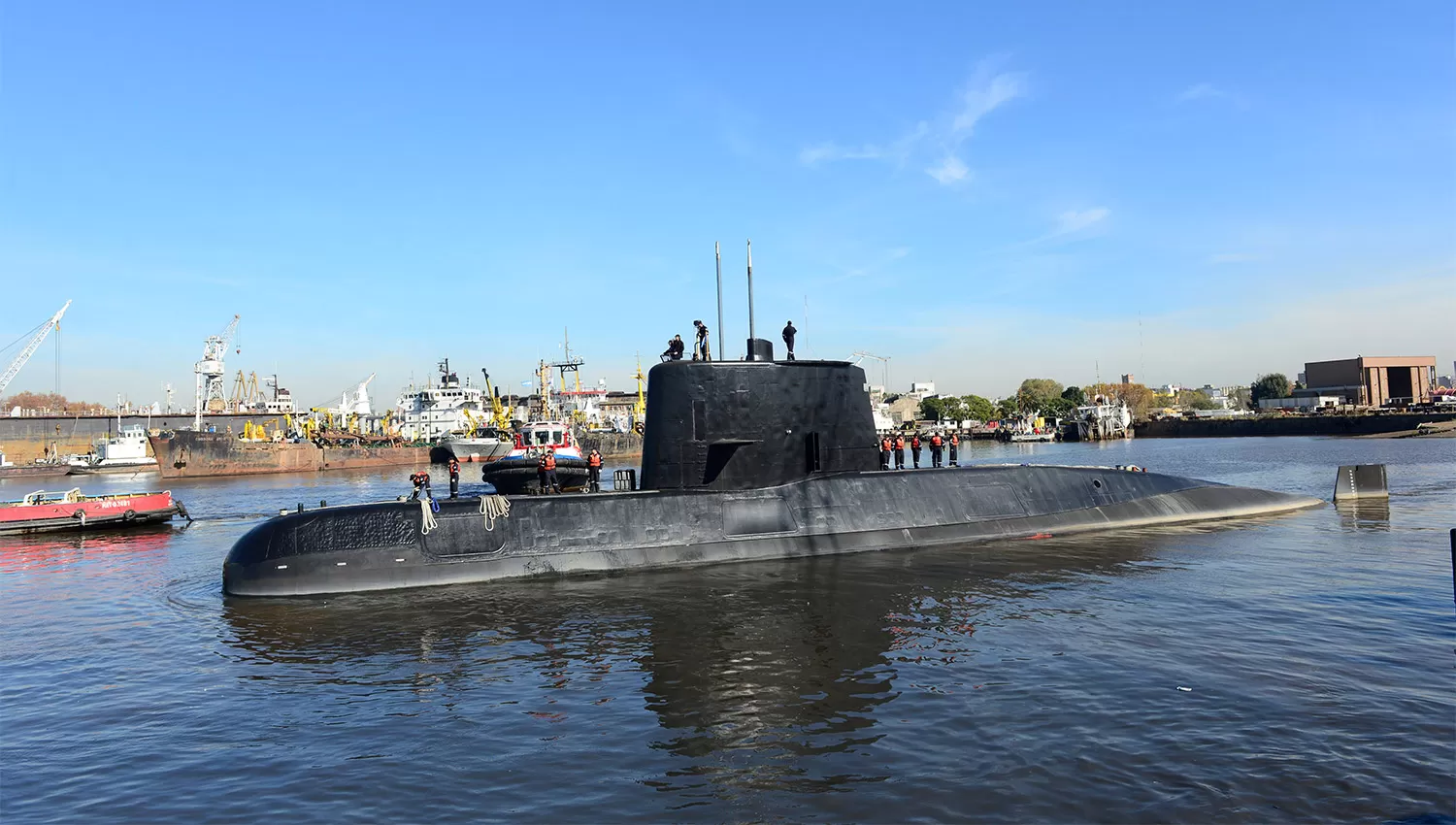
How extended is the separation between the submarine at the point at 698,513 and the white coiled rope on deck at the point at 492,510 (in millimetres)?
24

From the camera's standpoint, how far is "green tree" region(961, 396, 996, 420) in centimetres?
13200

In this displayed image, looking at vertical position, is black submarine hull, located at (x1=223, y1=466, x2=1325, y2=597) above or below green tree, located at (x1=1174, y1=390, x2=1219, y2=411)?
below

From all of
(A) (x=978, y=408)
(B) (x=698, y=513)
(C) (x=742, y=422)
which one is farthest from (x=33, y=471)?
(A) (x=978, y=408)

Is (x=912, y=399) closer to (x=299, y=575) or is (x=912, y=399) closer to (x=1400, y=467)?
(x=1400, y=467)

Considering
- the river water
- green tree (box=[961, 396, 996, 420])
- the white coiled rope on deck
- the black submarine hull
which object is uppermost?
green tree (box=[961, 396, 996, 420])

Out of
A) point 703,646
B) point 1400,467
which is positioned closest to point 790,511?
point 703,646

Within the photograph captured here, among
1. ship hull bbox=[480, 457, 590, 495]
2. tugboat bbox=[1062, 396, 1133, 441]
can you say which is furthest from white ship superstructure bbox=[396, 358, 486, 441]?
tugboat bbox=[1062, 396, 1133, 441]

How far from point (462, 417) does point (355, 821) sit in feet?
259

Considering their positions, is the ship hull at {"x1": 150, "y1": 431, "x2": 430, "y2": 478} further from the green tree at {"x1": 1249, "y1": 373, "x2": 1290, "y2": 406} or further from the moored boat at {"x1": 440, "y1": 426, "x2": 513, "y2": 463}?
the green tree at {"x1": 1249, "y1": 373, "x2": 1290, "y2": 406}

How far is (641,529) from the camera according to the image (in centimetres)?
1549

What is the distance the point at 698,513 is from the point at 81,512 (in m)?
21.1

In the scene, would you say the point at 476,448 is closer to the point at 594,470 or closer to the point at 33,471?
the point at 33,471

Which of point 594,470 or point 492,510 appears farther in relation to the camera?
point 594,470

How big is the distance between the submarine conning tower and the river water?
1854 millimetres
